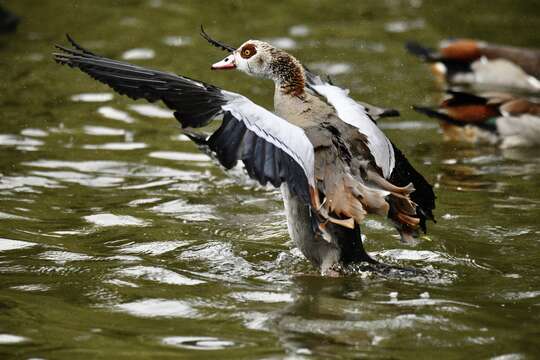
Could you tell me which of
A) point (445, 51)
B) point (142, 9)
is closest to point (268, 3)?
point (142, 9)

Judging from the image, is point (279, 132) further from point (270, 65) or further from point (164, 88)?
point (270, 65)

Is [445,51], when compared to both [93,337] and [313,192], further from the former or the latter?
[93,337]

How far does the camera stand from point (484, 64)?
14141 mm

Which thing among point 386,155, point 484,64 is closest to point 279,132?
point 386,155

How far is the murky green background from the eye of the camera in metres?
5.85

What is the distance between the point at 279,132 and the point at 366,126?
108cm

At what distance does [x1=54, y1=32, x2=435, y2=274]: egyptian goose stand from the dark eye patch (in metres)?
0.41

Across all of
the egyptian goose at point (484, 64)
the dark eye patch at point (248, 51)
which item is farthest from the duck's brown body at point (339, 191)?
the egyptian goose at point (484, 64)

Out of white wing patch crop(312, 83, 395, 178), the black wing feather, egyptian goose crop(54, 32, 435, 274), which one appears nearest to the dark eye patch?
egyptian goose crop(54, 32, 435, 274)

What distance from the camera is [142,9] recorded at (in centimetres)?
1684

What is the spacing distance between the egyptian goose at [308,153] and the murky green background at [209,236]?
14.1 inches

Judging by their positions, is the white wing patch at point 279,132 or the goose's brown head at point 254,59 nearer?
the white wing patch at point 279,132

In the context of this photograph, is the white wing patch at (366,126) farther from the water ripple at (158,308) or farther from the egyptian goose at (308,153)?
the water ripple at (158,308)

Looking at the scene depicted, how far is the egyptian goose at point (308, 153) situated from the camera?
6.71m
